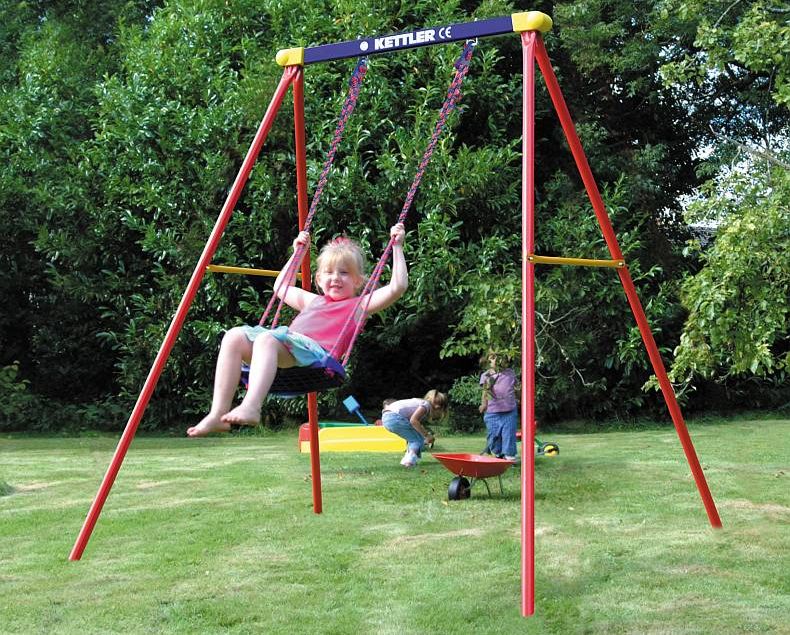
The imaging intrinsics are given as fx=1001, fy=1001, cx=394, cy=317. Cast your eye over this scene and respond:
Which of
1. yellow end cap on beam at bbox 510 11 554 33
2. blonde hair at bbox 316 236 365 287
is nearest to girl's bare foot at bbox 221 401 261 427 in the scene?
blonde hair at bbox 316 236 365 287

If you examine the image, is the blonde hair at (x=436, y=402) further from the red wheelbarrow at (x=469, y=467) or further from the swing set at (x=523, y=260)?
the swing set at (x=523, y=260)

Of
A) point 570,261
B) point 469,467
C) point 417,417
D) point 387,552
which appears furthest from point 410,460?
point 570,261

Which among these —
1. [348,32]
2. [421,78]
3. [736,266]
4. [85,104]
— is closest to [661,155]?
[421,78]

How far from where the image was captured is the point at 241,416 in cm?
347

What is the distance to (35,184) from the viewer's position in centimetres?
1277

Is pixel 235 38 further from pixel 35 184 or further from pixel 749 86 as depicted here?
pixel 749 86

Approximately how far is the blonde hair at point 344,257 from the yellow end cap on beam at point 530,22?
134 cm

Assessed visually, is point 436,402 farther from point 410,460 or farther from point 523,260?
point 523,260

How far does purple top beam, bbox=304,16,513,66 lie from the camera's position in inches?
165

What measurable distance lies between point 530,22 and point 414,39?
23.9 inches

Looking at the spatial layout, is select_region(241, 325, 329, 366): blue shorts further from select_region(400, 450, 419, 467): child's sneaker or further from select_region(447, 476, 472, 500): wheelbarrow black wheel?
select_region(400, 450, 419, 467): child's sneaker

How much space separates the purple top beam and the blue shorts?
1.35 meters

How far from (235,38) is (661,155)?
5660mm

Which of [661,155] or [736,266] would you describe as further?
[661,155]
